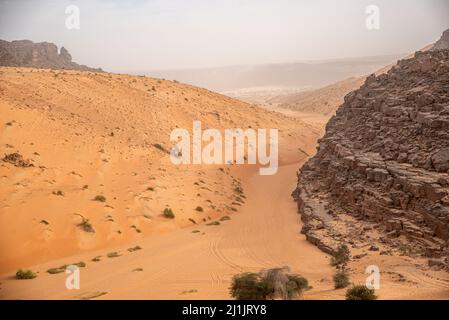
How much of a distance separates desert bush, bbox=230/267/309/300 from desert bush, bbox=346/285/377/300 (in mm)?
1180

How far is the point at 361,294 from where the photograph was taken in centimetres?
1015

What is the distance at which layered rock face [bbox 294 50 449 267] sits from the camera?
14.5m

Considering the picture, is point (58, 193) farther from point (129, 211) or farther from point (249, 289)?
point (249, 289)

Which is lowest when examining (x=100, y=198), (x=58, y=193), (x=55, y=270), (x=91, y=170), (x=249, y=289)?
(x=55, y=270)

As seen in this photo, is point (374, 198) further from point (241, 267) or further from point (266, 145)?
point (266, 145)

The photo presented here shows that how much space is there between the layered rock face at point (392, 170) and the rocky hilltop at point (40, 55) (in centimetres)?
5342

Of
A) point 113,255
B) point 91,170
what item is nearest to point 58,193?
point 91,170

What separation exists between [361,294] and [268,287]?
2337mm

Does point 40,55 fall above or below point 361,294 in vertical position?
above

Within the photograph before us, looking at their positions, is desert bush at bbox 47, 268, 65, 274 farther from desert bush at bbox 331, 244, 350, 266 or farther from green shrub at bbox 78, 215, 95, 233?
desert bush at bbox 331, 244, 350, 266

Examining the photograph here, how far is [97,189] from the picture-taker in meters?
21.8

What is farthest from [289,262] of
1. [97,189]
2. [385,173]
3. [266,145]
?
[266,145]

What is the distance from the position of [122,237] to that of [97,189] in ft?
13.7

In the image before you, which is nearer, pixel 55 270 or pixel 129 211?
pixel 55 270
